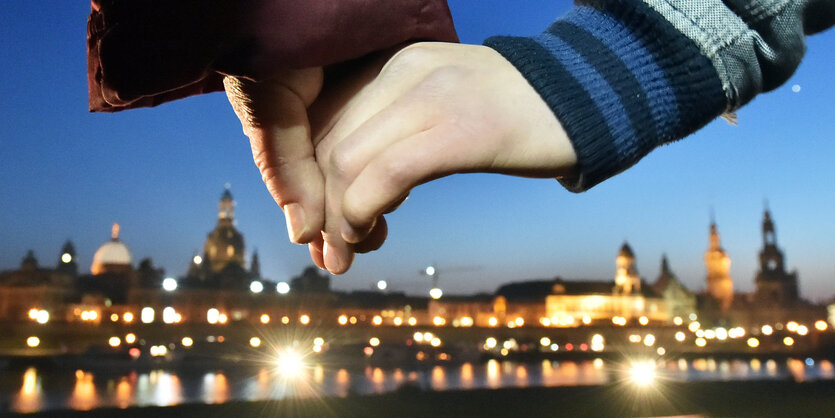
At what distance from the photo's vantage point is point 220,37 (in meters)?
0.86

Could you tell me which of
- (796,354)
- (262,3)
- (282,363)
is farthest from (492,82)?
(796,354)

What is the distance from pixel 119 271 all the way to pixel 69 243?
13218 mm

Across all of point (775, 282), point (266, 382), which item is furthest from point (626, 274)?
point (266, 382)

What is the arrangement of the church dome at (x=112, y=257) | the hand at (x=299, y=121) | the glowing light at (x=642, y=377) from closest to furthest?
the hand at (x=299, y=121) < the glowing light at (x=642, y=377) < the church dome at (x=112, y=257)

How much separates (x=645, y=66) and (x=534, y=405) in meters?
15.2

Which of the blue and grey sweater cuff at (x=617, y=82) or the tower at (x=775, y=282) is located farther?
the tower at (x=775, y=282)

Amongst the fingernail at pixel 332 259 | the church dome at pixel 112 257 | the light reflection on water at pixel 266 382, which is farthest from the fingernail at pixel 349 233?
the church dome at pixel 112 257

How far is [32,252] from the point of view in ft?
243

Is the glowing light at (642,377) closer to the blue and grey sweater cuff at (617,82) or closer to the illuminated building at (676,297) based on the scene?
the blue and grey sweater cuff at (617,82)

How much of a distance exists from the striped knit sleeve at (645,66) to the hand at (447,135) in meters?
0.03

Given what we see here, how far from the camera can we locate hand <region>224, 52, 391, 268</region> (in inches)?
40.0

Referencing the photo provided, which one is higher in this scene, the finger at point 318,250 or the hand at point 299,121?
Answer: the hand at point 299,121

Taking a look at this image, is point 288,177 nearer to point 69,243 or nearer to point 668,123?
point 668,123

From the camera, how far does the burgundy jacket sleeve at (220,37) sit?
0.83 m
